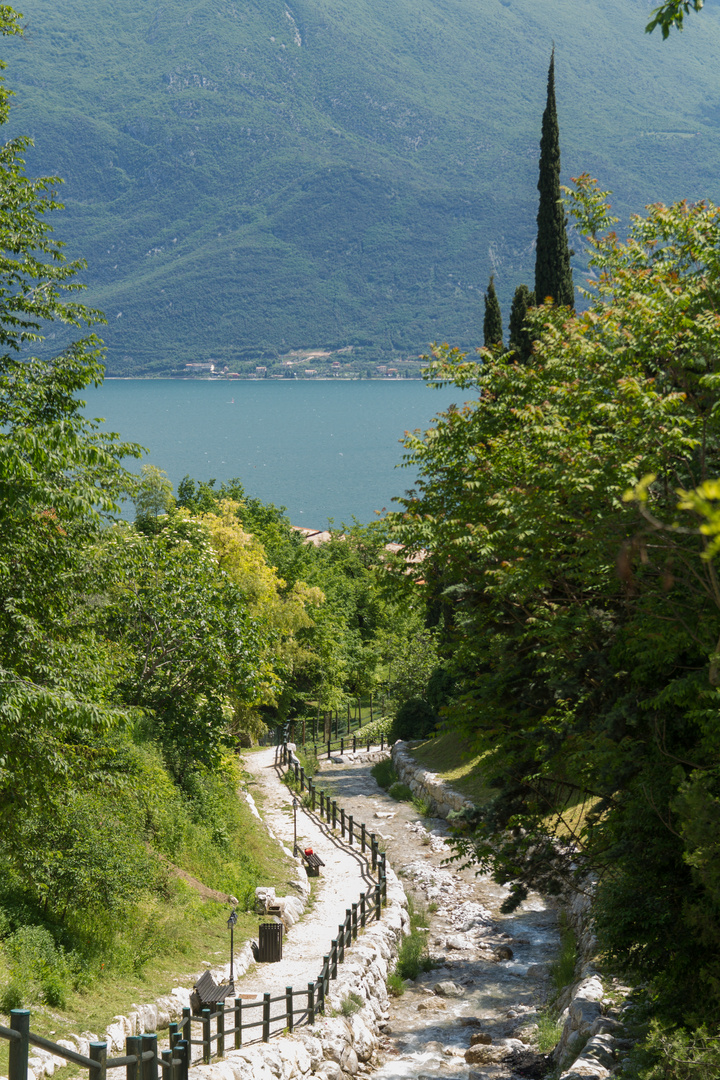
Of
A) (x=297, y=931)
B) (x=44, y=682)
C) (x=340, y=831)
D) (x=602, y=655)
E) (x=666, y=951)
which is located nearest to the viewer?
(x=666, y=951)

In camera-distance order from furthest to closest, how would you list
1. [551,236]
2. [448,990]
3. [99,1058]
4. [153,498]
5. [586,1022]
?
[153,498] < [551,236] < [448,990] < [586,1022] < [99,1058]

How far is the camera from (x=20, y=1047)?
5.24 m

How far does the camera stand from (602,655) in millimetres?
12773

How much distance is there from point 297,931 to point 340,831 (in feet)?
27.7

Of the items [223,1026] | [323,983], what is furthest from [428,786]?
[223,1026]

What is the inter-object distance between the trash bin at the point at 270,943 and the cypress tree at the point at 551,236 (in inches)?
816

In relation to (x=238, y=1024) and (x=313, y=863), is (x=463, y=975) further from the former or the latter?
(x=238, y=1024)

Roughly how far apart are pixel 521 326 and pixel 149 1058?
1161 inches

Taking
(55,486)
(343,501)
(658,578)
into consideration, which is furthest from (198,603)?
(343,501)

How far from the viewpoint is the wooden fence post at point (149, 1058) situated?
23.3 feet

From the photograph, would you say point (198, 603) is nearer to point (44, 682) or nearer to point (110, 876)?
point (110, 876)

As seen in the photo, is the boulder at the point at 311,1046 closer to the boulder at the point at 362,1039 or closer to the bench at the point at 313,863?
the boulder at the point at 362,1039

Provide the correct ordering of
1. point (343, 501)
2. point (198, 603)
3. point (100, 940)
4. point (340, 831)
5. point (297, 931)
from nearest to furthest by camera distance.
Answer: point (100, 940), point (297, 931), point (198, 603), point (340, 831), point (343, 501)

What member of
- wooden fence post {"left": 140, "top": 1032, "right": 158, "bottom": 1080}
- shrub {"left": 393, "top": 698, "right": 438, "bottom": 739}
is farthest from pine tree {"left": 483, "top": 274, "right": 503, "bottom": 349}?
wooden fence post {"left": 140, "top": 1032, "right": 158, "bottom": 1080}
